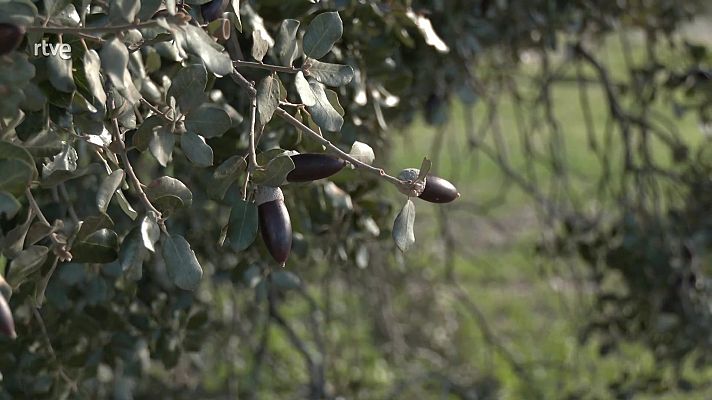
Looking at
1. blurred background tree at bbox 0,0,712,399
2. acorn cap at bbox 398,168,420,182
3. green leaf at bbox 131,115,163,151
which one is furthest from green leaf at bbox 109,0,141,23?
acorn cap at bbox 398,168,420,182

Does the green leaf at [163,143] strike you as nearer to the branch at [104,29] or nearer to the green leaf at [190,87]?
the green leaf at [190,87]

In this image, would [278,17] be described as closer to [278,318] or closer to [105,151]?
[105,151]

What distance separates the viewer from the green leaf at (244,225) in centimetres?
111

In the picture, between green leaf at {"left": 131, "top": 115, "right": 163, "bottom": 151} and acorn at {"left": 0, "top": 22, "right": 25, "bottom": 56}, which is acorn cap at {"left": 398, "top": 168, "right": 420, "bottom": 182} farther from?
acorn at {"left": 0, "top": 22, "right": 25, "bottom": 56}

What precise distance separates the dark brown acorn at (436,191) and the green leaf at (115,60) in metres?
0.34

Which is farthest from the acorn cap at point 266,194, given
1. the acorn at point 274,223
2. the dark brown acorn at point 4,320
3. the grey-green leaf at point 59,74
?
the dark brown acorn at point 4,320

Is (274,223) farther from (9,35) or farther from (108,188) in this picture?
(9,35)

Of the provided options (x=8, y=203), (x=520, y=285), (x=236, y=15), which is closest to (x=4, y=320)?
(x=8, y=203)

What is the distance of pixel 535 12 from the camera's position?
230cm

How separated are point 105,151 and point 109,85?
7cm

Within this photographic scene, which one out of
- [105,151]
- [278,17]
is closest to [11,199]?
[105,151]

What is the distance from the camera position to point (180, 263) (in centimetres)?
107

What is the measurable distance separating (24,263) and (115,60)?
0.96 ft

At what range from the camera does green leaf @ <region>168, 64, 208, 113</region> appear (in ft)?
3.66
